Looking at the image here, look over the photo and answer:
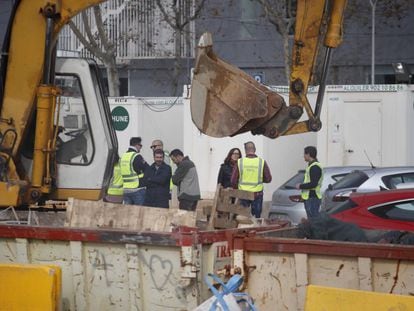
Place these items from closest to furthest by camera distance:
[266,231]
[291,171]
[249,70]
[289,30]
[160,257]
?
[160,257]
[266,231]
[291,171]
[289,30]
[249,70]

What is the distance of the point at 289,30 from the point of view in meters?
30.3

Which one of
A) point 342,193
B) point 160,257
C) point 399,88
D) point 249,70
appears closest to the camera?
point 160,257

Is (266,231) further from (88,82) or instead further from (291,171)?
(291,171)

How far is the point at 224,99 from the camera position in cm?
819

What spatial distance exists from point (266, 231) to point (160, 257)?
1.00 metres

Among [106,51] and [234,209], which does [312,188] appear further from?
[106,51]

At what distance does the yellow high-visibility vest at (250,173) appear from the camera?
1798cm

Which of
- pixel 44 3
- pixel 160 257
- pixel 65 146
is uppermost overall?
pixel 44 3

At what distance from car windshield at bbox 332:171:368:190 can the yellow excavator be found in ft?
26.4

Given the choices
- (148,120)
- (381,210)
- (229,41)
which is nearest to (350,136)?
(148,120)

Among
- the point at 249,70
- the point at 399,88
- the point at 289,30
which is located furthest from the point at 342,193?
the point at 249,70

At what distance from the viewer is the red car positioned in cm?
1066

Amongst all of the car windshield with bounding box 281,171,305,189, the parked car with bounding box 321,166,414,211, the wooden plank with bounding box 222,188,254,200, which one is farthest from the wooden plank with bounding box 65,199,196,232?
the car windshield with bounding box 281,171,305,189

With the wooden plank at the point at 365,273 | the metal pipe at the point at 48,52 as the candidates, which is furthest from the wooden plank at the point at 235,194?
the wooden plank at the point at 365,273
